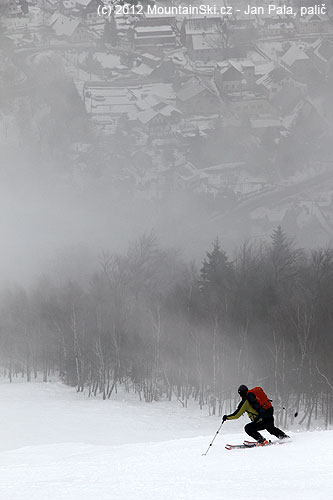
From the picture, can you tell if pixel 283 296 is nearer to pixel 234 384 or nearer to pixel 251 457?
pixel 234 384

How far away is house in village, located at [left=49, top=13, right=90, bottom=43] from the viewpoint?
195m

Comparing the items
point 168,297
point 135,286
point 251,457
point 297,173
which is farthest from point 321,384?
point 297,173

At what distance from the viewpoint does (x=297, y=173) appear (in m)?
159

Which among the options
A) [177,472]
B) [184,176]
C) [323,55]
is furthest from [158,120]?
[177,472]

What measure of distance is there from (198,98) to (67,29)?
154 feet

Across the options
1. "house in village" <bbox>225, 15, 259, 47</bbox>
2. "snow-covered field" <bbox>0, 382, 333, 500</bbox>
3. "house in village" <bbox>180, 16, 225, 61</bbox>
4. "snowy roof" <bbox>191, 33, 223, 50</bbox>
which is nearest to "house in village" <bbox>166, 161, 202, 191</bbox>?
"house in village" <bbox>225, 15, 259, 47</bbox>

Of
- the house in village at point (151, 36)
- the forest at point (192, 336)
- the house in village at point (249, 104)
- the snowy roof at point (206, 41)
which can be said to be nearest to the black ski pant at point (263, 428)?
the forest at point (192, 336)

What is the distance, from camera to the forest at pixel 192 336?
159ft

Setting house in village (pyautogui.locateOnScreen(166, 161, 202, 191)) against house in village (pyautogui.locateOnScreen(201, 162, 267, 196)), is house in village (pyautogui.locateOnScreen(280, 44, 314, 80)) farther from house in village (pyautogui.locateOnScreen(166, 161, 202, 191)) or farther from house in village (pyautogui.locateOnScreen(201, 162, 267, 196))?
house in village (pyautogui.locateOnScreen(166, 161, 202, 191))

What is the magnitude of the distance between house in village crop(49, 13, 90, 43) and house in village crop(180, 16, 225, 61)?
97.0 feet

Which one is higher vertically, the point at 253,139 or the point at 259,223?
the point at 253,139

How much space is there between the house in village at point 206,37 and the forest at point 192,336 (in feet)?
434

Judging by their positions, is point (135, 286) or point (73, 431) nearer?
point (73, 431)

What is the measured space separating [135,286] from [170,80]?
12966 cm
